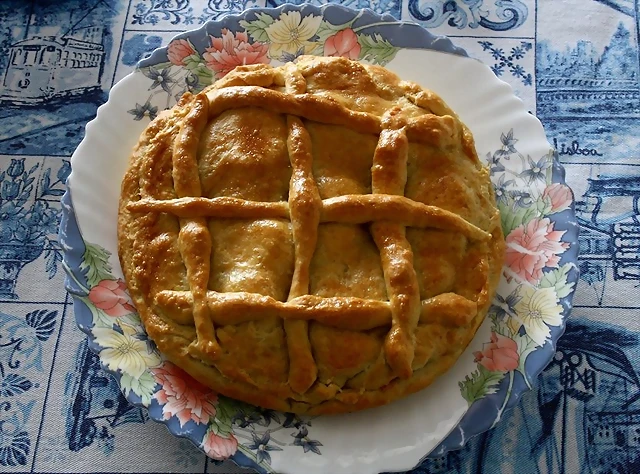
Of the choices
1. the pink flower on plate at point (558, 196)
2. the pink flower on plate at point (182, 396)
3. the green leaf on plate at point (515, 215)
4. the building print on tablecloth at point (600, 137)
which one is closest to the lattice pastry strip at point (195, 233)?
the pink flower on plate at point (182, 396)

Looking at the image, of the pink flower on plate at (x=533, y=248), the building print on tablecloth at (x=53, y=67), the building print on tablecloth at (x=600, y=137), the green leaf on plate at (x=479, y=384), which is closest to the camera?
the green leaf on plate at (x=479, y=384)

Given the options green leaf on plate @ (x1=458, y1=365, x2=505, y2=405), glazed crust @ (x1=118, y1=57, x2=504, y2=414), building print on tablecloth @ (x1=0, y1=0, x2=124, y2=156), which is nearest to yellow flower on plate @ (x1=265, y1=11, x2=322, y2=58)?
glazed crust @ (x1=118, y1=57, x2=504, y2=414)

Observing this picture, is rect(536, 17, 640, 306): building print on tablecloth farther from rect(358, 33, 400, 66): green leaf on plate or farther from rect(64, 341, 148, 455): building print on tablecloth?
rect(64, 341, 148, 455): building print on tablecloth

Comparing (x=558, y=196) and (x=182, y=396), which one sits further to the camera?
(x=558, y=196)

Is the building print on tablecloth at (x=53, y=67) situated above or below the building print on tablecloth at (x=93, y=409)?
above

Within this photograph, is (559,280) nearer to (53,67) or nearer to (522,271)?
(522,271)

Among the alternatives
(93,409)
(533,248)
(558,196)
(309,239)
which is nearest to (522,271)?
(533,248)

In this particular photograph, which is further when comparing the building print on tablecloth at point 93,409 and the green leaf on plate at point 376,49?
the green leaf on plate at point 376,49

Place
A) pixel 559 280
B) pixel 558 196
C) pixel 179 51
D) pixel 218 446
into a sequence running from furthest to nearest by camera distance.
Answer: pixel 179 51 → pixel 558 196 → pixel 559 280 → pixel 218 446

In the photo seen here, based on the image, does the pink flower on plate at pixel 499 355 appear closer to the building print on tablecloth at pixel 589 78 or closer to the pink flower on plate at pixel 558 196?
the pink flower on plate at pixel 558 196
